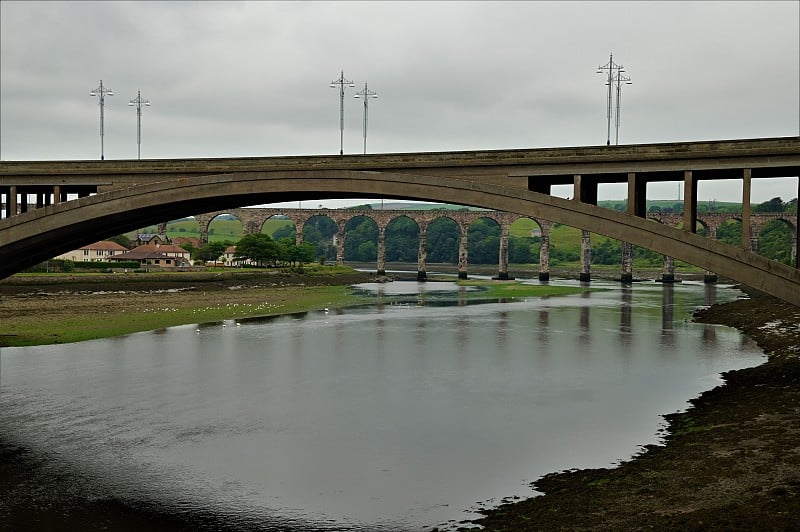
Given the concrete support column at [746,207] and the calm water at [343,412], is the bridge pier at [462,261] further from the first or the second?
the concrete support column at [746,207]

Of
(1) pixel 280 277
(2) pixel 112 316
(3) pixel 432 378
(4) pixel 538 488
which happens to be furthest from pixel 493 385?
(1) pixel 280 277

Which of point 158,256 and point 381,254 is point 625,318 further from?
point 381,254

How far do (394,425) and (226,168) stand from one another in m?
21.1

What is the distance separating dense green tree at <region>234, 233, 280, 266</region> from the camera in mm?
145000

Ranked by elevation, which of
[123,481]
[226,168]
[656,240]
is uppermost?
[226,168]

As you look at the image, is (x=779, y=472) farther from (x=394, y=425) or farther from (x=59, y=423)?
(x=59, y=423)

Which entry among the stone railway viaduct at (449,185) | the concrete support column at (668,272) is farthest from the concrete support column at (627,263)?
the stone railway viaduct at (449,185)

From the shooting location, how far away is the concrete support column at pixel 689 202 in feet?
115

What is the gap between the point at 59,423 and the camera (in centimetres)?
3095

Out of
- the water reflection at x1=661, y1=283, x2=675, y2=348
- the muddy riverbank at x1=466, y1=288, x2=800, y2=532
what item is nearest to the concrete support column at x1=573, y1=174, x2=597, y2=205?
the muddy riverbank at x1=466, y1=288, x2=800, y2=532

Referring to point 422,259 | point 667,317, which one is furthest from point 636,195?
point 422,259

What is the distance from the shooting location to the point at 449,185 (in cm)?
3969

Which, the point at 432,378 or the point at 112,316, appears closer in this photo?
the point at 432,378

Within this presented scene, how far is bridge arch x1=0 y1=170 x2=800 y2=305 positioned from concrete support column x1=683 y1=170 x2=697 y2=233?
1.55 ft
